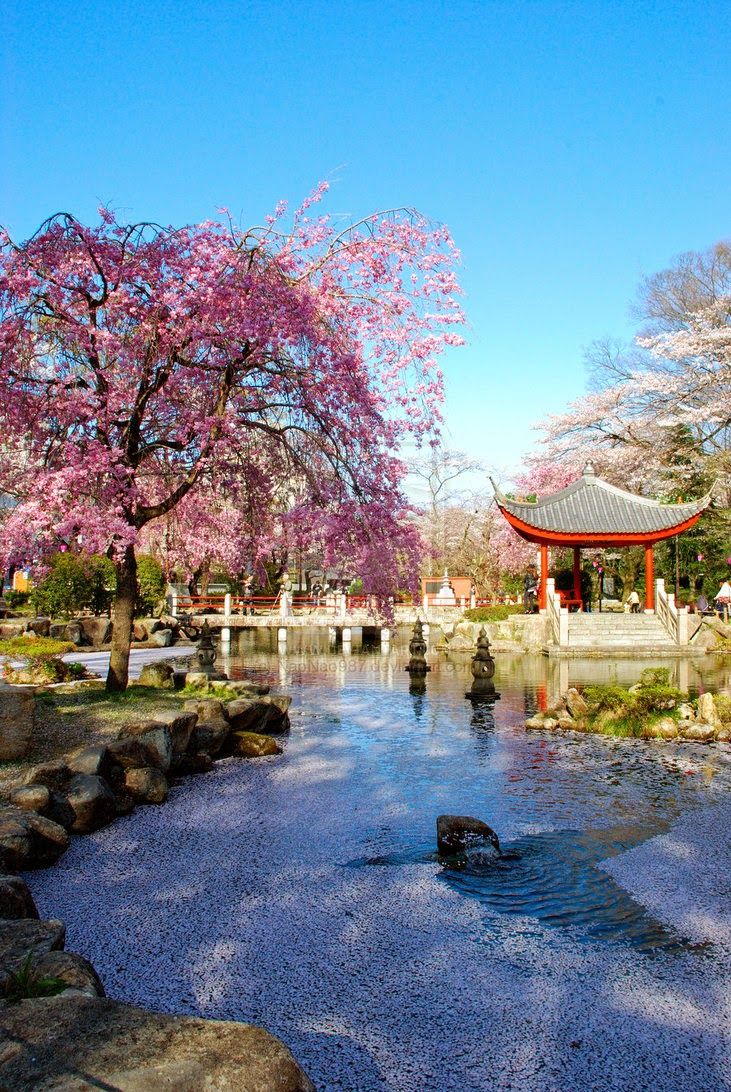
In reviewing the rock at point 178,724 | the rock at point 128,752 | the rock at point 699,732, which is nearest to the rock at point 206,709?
the rock at point 178,724

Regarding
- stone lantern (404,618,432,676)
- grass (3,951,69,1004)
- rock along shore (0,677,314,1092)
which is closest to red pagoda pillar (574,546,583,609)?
stone lantern (404,618,432,676)

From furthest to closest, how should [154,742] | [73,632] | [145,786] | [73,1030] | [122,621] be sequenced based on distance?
[73,632]
[122,621]
[154,742]
[145,786]
[73,1030]

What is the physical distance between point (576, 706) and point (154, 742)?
6762 millimetres

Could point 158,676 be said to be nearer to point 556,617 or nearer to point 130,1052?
point 130,1052

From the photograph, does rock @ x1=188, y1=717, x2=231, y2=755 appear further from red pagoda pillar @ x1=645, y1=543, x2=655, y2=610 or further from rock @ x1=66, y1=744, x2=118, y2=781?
red pagoda pillar @ x1=645, y1=543, x2=655, y2=610

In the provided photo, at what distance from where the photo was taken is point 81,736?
838cm

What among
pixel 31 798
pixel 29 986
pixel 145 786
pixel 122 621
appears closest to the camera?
pixel 29 986

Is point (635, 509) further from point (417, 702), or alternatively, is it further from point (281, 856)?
point (281, 856)

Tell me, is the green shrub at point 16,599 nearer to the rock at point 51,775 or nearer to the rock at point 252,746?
the rock at point 252,746

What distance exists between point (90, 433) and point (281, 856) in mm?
6015

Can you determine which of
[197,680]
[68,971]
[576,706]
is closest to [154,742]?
[197,680]

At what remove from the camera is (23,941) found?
362 cm

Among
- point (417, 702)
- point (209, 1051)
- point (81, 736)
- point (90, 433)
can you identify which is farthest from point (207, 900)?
point (417, 702)

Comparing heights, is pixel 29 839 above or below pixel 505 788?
above
